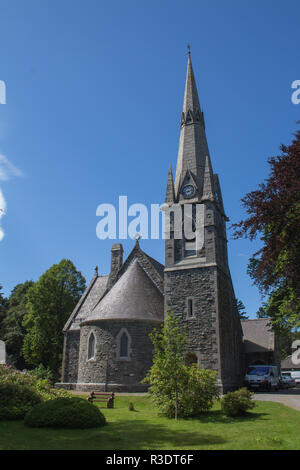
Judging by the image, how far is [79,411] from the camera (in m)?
11.7

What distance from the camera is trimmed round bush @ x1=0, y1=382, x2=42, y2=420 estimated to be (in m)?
12.7

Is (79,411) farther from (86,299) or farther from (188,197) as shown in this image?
(86,299)

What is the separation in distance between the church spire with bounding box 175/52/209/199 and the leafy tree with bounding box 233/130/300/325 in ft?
44.0

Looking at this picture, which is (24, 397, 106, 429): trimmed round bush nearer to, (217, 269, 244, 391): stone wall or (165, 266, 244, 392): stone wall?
(165, 266, 244, 392): stone wall

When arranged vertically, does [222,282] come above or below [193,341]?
above

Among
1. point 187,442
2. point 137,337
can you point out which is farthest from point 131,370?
point 187,442

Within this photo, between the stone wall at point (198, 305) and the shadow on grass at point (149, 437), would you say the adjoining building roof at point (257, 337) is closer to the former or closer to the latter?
the stone wall at point (198, 305)

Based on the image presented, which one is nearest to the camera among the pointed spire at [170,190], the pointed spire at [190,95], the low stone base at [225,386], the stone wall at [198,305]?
the low stone base at [225,386]

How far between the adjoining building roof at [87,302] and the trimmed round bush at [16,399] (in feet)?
61.9

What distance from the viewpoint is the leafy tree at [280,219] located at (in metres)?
15.0

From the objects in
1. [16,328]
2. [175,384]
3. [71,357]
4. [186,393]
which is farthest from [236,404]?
[16,328]

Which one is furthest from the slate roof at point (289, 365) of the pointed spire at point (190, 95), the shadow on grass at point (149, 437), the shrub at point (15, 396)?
the shadow on grass at point (149, 437)

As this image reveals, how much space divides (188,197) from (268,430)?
21.0 metres

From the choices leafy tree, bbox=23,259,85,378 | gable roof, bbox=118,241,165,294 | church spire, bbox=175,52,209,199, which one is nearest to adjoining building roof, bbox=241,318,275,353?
gable roof, bbox=118,241,165,294
